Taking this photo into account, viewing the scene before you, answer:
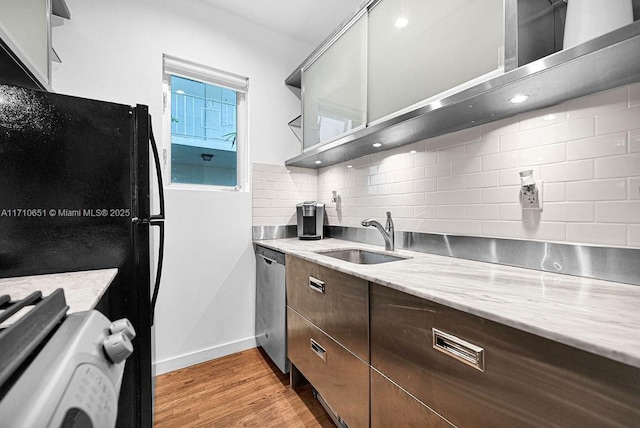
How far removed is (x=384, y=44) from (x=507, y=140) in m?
0.83

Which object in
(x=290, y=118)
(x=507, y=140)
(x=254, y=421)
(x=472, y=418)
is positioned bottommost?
(x=254, y=421)

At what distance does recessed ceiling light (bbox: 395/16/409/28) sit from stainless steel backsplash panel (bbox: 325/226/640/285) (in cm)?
114

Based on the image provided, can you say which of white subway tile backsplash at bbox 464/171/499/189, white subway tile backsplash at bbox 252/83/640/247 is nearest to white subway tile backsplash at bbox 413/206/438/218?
white subway tile backsplash at bbox 252/83/640/247

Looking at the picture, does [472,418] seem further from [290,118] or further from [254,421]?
[290,118]

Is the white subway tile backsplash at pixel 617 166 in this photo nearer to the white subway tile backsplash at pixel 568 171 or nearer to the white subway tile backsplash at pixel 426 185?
the white subway tile backsplash at pixel 568 171

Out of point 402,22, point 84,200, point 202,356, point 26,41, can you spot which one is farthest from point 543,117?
point 202,356

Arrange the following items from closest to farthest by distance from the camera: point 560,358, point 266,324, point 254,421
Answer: point 560,358 < point 254,421 < point 266,324

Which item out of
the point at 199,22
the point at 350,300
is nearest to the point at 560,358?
the point at 350,300

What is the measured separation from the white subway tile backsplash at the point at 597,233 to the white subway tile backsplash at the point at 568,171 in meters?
0.19

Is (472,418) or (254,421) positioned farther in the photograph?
(254,421)

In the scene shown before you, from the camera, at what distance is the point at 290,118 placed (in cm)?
252

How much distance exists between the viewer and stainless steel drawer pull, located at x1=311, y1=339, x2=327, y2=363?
1.40 meters

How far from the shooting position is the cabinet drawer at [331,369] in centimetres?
116

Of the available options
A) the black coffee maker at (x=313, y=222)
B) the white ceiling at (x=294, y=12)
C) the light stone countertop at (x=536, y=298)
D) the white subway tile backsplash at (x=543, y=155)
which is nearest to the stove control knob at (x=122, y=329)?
the light stone countertop at (x=536, y=298)
